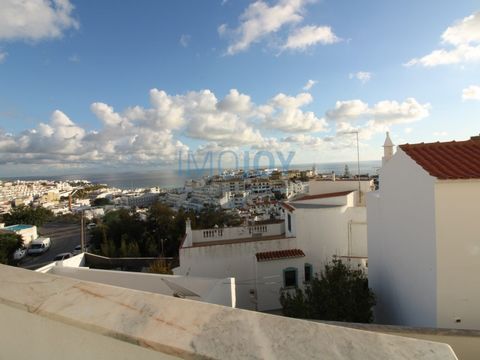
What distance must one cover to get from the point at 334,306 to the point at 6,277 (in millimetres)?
8046

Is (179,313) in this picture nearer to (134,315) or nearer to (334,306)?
(134,315)

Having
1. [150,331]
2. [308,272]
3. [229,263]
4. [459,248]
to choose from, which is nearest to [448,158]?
[459,248]

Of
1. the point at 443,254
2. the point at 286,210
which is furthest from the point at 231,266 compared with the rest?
the point at 443,254

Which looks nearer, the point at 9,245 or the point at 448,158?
the point at 448,158

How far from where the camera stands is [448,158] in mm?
6809

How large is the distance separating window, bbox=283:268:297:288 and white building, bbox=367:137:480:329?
5.13 m

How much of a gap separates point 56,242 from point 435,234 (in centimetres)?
5461

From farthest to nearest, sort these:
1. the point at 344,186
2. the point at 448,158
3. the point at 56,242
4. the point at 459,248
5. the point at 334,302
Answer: the point at 56,242, the point at 344,186, the point at 334,302, the point at 448,158, the point at 459,248

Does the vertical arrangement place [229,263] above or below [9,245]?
above

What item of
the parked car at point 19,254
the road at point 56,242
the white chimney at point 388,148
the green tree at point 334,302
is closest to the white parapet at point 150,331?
the green tree at point 334,302

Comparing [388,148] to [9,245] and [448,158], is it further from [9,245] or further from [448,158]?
[9,245]

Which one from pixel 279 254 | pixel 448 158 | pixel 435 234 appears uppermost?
pixel 448 158

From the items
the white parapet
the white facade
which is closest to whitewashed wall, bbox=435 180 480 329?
the white parapet

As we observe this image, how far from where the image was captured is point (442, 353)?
124 centimetres
